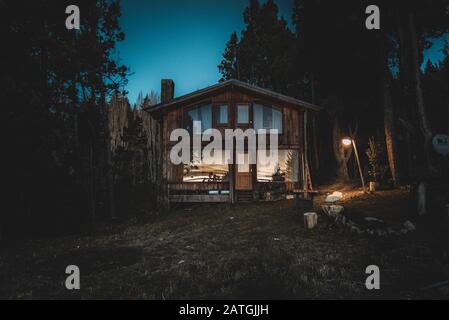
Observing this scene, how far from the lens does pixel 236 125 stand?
17.0 metres

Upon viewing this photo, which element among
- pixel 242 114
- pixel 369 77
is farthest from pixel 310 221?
pixel 369 77

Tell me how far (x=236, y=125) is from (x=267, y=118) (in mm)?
1971

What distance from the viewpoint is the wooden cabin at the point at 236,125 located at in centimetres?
1662

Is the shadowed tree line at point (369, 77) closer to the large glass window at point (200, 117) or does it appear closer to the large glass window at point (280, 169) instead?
the large glass window at point (280, 169)

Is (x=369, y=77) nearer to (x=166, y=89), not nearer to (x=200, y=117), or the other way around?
(x=200, y=117)

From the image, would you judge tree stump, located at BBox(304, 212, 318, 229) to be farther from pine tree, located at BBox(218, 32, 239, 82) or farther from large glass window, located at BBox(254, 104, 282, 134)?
pine tree, located at BBox(218, 32, 239, 82)

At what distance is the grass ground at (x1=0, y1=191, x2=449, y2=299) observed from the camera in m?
5.22

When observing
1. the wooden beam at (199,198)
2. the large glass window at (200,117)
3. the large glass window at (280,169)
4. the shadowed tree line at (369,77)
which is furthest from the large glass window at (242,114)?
the shadowed tree line at (369,77)

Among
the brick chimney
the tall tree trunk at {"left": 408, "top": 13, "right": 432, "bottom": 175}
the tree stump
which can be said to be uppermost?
the brick chimney

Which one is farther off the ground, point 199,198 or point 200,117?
→ point 200,117

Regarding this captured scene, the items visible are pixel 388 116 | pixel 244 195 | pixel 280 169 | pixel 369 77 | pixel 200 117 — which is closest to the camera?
pixel 244 195

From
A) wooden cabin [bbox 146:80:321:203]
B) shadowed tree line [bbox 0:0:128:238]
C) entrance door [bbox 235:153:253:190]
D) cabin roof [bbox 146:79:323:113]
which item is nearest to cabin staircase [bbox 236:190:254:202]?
wooden cabin [bbox 146:80:321:203]

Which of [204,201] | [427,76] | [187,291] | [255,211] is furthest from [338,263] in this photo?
[427,76]

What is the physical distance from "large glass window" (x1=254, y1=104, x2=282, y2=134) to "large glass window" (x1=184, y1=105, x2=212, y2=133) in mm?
2847
